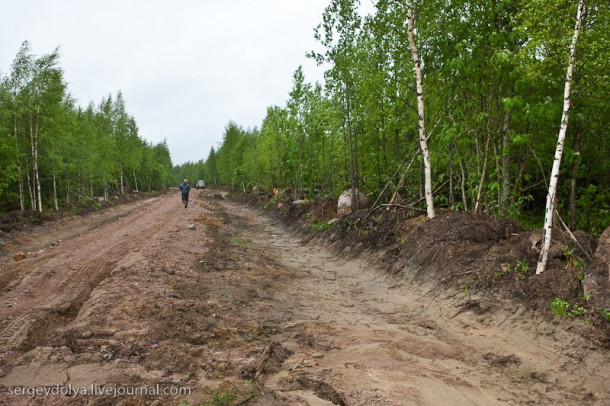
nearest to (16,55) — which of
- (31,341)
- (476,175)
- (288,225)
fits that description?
(288,225)

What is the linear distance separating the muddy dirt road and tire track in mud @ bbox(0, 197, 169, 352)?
0.12 ft

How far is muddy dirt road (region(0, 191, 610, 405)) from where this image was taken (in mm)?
3908

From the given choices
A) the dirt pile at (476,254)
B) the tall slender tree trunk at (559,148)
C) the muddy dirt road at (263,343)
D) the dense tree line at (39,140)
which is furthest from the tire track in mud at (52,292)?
the dense tree line at (39,140)

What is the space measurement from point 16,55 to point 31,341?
82.4 feet

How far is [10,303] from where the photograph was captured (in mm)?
6629

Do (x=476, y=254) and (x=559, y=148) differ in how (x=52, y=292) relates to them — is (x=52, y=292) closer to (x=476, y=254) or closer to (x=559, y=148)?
(x=476, y=254)

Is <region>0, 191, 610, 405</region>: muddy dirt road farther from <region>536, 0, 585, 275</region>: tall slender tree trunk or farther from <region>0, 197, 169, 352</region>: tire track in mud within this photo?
<region>536, 0, 585, 275</region>: tall slender tree trunk

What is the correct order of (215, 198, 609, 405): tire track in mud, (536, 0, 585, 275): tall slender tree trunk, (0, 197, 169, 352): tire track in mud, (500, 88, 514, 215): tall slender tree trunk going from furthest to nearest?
(500, 88, 514, 215): tall slender tree trunk < (536, 0, 585, 275): tall slender tree trunk < (0, 197, 169, 352): tire track in mud < (215, 198, 609, 405): tire track in mud

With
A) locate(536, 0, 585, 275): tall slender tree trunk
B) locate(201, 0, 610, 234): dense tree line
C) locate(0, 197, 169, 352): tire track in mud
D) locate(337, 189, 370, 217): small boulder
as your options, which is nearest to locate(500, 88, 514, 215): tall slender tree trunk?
locate(201, 0, 610, 234): dense tree line

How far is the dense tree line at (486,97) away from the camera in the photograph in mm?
7379

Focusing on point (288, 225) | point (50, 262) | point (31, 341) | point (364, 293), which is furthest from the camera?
point (288, 225)

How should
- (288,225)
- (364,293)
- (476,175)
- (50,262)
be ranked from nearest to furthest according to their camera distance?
(364,293) → (50,262) → (476,175) → (288,225)

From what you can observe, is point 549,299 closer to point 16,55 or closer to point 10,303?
point 10,303

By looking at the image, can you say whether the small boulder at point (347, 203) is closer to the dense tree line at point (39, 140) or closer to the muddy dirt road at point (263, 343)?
the muddy dirt road at point (263, 343)
